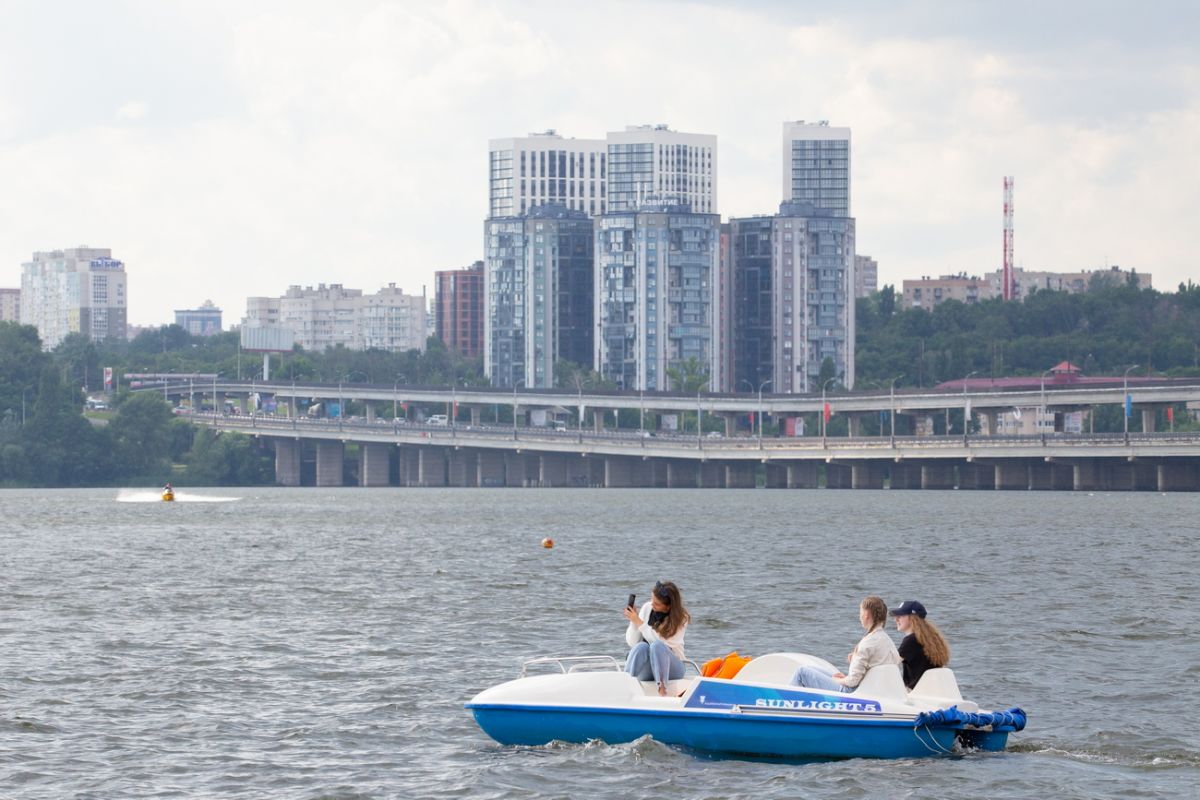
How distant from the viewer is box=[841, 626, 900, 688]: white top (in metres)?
26.5

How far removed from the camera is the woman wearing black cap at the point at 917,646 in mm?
27062

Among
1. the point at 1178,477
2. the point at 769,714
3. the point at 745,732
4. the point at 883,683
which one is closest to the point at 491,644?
the point at 745,732

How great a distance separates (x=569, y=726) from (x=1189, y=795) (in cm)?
849

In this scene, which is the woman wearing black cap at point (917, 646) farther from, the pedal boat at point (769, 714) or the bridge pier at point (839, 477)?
the bridge pier at point (839, 477)

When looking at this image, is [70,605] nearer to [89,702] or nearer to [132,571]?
[132,571]

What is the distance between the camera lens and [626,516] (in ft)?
405

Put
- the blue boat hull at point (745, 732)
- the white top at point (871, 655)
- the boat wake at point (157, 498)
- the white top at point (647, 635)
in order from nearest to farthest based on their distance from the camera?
1. the white top at point (871, 655)
2. the blue boat hull at point (745, 732)
3. the white top at point (647, 635)
4. the boat wake at point (157, 498)

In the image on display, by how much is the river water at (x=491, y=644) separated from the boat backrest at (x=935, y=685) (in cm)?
97

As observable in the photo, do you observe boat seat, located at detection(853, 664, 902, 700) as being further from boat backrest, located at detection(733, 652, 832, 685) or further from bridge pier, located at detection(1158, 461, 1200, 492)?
bridge pier, located at detection(1158, 461, 1200, 492)

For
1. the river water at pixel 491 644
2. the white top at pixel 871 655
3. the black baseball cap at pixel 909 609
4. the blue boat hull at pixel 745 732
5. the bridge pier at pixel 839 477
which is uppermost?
the black baseball cap at pixel 909 609

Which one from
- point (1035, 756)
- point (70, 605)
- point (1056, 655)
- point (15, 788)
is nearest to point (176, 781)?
point (15, 788)

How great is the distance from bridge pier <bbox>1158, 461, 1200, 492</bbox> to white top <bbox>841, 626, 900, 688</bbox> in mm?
146457

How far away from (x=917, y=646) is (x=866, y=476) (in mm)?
166886

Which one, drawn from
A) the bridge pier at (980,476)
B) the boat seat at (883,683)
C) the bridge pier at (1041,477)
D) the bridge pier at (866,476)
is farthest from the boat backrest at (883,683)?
the bridge pier at (866,476)
